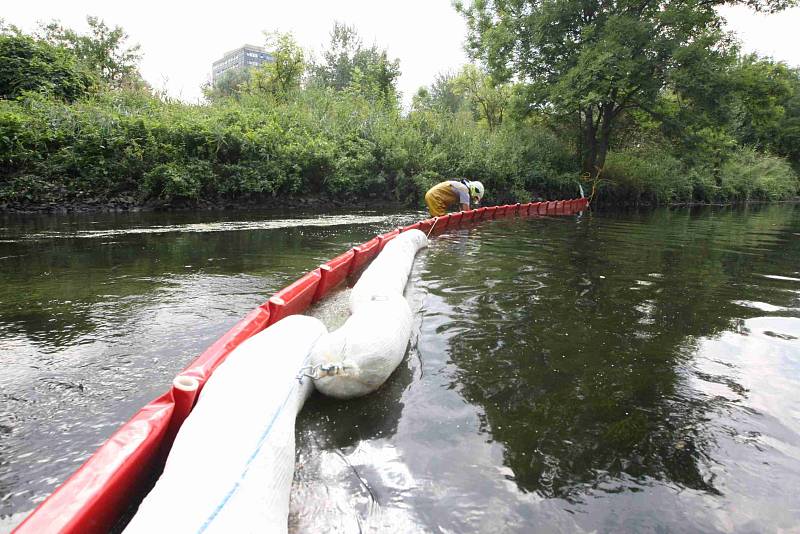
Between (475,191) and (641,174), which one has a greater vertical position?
(641,174)

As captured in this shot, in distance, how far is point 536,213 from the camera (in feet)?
46.6

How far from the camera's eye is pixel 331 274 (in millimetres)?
4141

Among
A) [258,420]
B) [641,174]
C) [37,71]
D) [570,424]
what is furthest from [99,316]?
Answer: [641,174]

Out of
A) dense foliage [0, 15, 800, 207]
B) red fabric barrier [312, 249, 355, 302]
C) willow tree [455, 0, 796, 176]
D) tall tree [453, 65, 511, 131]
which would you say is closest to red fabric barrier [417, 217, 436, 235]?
red fabric barrier [312, 249, 355, 302]

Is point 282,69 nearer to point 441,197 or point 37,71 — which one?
point 37,71

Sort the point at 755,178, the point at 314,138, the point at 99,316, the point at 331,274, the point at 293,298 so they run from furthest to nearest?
the point at 755,178
the point at 314,138
the point at 331,274
the point at 99,316
the point at 293,298

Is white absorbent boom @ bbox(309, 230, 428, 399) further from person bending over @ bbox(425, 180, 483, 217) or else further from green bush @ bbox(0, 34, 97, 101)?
green bush @ bbox(0, 34, 97, 101)

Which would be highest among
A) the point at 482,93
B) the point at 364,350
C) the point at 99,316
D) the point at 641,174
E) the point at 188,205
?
the point at 482,93

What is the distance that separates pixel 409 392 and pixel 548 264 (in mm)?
4270

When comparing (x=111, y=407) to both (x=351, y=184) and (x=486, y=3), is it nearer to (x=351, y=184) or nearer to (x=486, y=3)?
(x=351, y=184)

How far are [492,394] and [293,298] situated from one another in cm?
161

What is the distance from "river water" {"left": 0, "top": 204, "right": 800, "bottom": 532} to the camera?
1.71m

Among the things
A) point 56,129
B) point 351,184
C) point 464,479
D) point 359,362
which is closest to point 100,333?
point 359,362

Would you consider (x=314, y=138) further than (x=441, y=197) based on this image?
Yes
